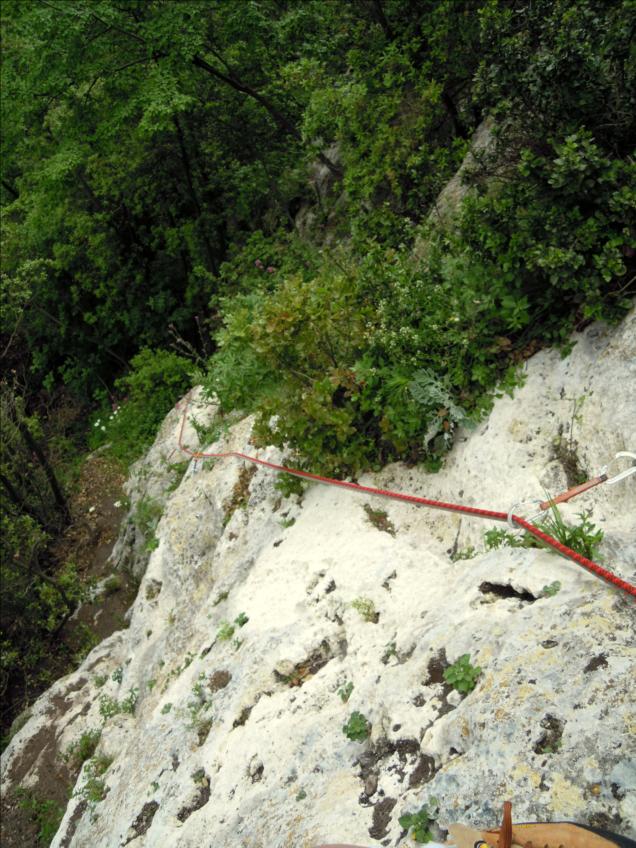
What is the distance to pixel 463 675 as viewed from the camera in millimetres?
3143

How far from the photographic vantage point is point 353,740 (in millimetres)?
3457

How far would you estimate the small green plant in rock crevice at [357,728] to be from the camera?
3424 mm

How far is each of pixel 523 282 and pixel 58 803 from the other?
8532 millimetres

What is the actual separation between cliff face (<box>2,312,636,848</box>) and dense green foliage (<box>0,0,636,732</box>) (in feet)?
1.96

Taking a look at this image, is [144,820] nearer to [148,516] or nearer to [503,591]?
[503,591]

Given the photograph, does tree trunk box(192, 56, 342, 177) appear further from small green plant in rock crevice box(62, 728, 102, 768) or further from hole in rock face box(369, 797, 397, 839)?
hole in rock face box(369, 797, 397, 839)

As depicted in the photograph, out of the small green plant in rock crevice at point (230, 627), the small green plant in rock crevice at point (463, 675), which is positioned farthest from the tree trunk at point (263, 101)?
the small green plant in rock crevice at point (463, 675)

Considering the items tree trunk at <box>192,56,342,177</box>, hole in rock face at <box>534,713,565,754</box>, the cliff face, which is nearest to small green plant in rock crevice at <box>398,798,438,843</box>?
the cliff face

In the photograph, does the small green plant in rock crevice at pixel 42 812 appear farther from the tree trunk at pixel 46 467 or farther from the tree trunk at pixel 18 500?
the tree trunk at pixel 46 467

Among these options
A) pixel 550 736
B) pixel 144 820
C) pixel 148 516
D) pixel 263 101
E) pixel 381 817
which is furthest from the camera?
pixel 263 101

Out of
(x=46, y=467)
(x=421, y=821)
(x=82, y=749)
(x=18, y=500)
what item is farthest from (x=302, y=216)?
(x=421, y=821)

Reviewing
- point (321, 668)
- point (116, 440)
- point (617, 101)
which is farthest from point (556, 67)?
point (116, 440)

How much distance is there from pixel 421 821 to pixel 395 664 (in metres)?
1.08

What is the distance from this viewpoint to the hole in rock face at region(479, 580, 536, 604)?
10.9ft
